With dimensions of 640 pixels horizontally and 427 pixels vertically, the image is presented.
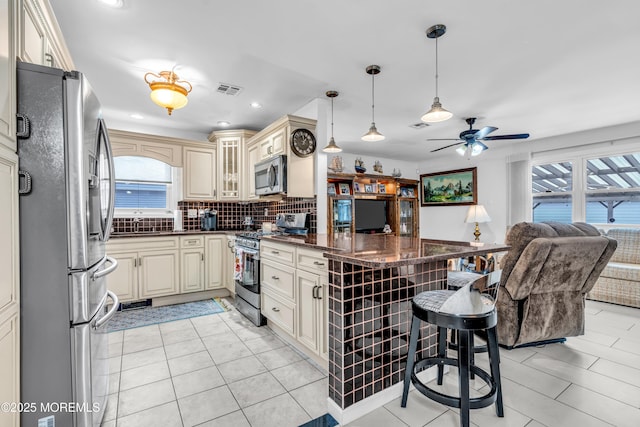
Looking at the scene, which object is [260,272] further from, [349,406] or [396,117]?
[396,117]

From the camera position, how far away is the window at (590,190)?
433 centimetres

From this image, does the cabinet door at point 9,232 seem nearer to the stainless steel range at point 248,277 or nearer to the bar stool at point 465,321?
the bar stool at point 465,321

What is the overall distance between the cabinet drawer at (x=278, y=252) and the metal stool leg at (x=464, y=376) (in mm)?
1317

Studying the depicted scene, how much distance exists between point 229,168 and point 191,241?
3.91ft

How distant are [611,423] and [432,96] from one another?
3.01 meters

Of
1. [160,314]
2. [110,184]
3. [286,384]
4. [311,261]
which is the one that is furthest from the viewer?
[160,314]

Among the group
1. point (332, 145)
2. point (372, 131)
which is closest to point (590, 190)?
point (372, 131)

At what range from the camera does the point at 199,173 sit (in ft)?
13.8

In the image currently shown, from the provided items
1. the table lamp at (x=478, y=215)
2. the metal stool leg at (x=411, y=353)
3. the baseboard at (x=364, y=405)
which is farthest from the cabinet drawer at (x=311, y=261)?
the table lamp at (x=478, y=215)

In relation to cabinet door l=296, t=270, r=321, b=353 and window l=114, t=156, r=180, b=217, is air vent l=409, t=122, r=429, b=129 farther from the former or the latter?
window l=114, t=156, r=180, b=217

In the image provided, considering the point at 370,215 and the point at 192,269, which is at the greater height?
the point at 370,215

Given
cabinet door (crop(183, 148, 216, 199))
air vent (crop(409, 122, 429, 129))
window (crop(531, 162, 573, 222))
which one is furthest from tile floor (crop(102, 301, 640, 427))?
air vent (crop(409, 122, 429, 129))

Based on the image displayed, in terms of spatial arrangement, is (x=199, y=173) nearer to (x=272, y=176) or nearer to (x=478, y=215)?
(x=272, y=176)

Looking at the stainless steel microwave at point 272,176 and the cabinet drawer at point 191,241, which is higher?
the stainless steel microwave at point 272,176
